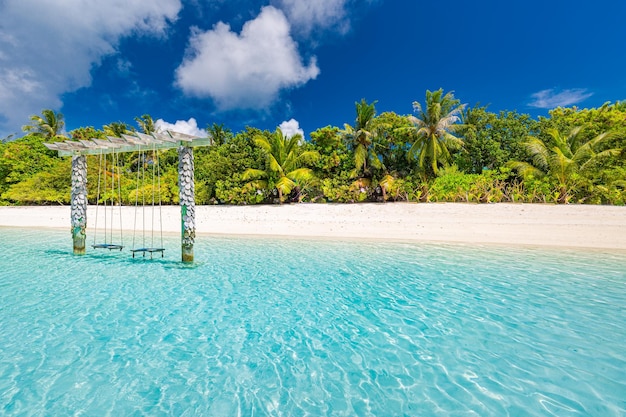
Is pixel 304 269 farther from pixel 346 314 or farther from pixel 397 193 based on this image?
pixel 397 193

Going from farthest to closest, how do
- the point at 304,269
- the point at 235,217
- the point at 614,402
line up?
the point at 235,217 < the point at 304,269 < the point at 614,402

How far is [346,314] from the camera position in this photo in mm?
6117

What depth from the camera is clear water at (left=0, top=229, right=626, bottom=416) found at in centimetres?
344

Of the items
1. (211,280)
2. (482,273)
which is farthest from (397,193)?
(211,280)

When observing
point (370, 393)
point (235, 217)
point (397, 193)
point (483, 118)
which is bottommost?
point (370, 393)

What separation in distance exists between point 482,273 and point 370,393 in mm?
7313

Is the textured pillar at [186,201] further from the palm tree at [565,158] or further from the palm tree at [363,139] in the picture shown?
the palm tree at [565,158]

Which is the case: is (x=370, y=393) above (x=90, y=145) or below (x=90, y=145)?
below

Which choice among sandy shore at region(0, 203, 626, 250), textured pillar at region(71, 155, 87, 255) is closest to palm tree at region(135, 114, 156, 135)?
sandy shore at region(0, 203, 626, 250)

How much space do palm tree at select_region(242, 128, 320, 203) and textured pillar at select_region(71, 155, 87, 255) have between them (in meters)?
13.0

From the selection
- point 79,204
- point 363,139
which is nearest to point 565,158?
point 363,139

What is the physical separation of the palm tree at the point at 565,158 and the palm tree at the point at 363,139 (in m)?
11.0

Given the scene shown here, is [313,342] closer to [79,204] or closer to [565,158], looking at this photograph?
[79,204]

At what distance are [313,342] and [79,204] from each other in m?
13.1
